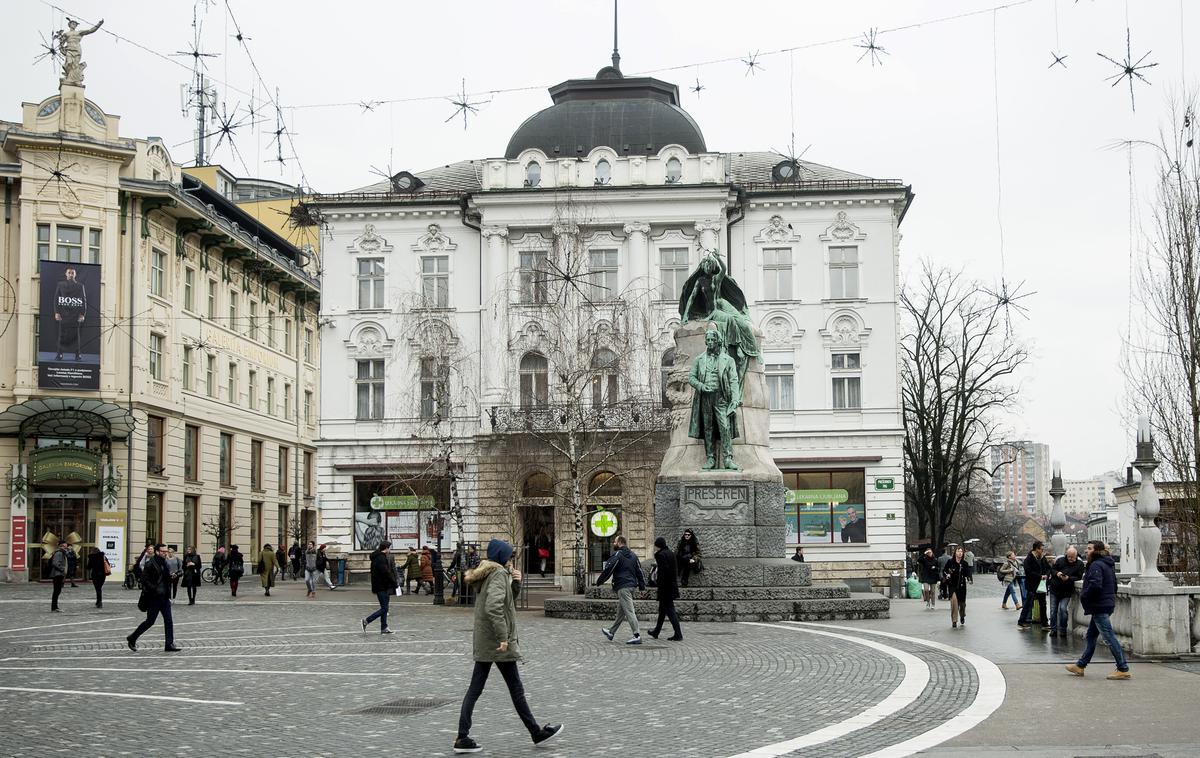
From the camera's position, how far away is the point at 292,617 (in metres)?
27.3

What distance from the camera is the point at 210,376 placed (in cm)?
5319

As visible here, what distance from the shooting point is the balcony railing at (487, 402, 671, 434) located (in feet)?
129

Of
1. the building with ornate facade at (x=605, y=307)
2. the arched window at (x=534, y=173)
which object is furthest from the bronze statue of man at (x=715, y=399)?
the arched window at (x=534, y=173)

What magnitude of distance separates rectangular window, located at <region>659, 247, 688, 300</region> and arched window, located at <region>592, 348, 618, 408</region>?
166 inches

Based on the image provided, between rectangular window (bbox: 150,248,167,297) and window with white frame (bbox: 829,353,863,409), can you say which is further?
rectangular window (bbox: 150,248,167,297)

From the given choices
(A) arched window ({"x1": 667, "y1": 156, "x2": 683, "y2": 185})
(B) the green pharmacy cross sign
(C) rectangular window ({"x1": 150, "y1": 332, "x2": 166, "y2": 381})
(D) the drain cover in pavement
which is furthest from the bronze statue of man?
(C) rectangular window ({"x1": 150, "y1": 332, "x2": 166, "y2": 381})

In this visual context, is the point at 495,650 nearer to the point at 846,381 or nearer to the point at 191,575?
the point at 191,575

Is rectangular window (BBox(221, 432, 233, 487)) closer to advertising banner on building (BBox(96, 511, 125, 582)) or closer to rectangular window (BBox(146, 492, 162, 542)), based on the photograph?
rectangular window (BBox(146, 492, 162, 542))

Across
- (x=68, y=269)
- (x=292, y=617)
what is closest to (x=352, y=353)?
(x=68, y=269)

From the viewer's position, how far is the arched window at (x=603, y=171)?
4746 cm

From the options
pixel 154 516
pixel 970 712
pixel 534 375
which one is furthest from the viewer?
pixel 154 516

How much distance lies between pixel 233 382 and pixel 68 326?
1325 cm

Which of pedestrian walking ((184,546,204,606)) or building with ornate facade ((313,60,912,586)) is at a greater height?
building with ornate facade ((313,60,912,586))

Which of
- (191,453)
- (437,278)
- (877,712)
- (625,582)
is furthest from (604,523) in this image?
(191,453)
